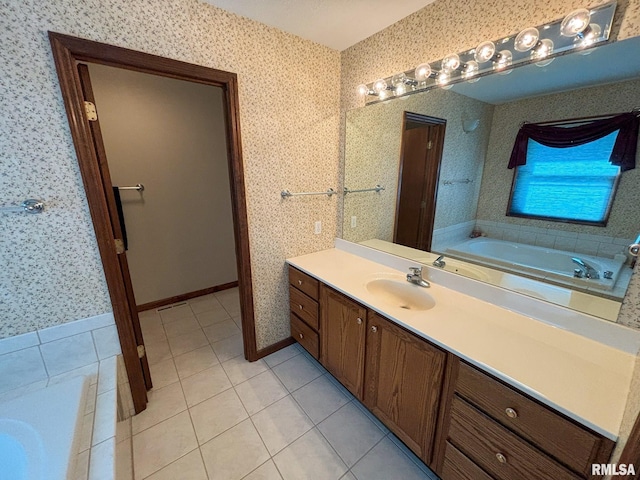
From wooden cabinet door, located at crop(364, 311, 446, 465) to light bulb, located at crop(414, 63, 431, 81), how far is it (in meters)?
1.32

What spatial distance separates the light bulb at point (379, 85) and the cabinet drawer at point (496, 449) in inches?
68.0

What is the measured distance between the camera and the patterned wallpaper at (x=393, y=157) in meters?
1.43

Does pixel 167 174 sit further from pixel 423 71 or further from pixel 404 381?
pixel 404 381

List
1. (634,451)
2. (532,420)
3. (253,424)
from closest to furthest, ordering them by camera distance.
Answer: (634,451), (532,420), (253,424)

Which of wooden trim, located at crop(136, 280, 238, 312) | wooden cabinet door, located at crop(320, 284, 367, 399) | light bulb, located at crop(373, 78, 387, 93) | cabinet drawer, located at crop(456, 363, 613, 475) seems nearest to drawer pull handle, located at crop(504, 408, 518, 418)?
cabinet drawer, located at crop(456, 363, 613, 475)

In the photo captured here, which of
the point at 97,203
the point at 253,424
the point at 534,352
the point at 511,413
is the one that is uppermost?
the point at 97,203

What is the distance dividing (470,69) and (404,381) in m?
1.57

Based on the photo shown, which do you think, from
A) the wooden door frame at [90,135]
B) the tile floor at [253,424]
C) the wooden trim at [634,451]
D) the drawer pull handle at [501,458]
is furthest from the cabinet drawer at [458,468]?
the wooden door frame at [90,135]

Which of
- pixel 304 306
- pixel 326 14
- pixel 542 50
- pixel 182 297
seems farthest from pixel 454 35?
pixel 182 297

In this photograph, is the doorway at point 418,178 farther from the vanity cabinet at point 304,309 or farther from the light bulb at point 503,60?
the vanity cabinet at point 304,309

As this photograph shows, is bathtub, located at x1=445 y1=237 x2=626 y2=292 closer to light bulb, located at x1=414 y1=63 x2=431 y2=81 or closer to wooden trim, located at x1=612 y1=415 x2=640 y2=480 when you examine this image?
wooden trim, located at x1=612 y1=415 x2=640 y2=480

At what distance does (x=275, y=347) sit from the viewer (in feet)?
6.98

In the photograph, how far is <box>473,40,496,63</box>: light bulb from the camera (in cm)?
116

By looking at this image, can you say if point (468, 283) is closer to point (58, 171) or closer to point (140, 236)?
point (58, 171)
